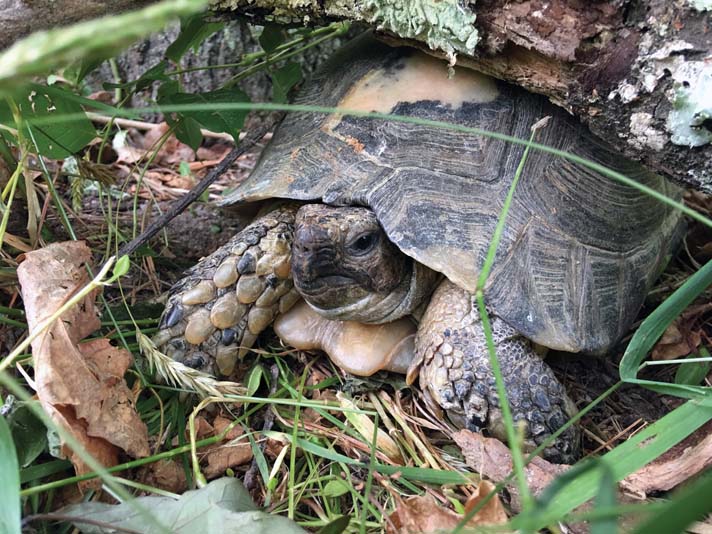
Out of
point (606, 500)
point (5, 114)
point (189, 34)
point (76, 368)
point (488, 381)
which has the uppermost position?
point (189, 34)

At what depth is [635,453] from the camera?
1380 mm

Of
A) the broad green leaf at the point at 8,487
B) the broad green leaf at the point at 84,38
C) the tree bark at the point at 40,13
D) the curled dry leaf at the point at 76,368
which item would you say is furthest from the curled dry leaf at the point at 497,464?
the tree bark at the point at 40,13

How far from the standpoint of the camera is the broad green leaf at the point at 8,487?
1183 millimetres

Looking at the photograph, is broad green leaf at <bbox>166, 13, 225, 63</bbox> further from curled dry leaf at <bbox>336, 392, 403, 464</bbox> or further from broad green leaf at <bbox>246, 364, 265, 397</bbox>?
curled dry leaf at <bbox>336, 392, 403, 464</bbox>

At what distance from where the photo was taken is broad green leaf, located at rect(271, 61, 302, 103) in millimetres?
2523

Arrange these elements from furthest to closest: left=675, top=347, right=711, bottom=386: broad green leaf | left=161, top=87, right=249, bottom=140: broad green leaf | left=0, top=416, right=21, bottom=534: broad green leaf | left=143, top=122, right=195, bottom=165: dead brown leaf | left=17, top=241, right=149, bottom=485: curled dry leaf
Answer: left=143, top=122, right=195, bottom=165: dead brown leaf
left=161, top=87, right=249, bottom=140: broad green leaf
left=675, top=347, right=711, bottom=386: broad green leaf
left=17, top=241, right=149, bottom=485: curled dry leaf
left=0, top=416, right=21, bottom=534: broad green leaf

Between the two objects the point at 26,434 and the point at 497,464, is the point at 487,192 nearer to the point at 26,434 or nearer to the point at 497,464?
the point at 497,464

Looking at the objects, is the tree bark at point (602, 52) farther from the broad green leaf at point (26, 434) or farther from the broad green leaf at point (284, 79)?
the broad green leaf at point (26, 434)

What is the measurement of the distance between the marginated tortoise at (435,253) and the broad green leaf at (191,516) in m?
0.71

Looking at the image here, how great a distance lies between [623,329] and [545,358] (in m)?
0.28

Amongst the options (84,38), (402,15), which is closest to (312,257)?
(402,15)

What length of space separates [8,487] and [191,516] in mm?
376

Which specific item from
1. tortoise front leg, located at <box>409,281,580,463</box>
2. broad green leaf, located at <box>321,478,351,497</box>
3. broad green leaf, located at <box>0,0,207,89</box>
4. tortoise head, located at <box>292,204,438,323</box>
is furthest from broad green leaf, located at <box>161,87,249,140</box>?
broad green leaf, located at <box>0,0,207,89</box>

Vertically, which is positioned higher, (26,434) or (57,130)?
(57,130)
